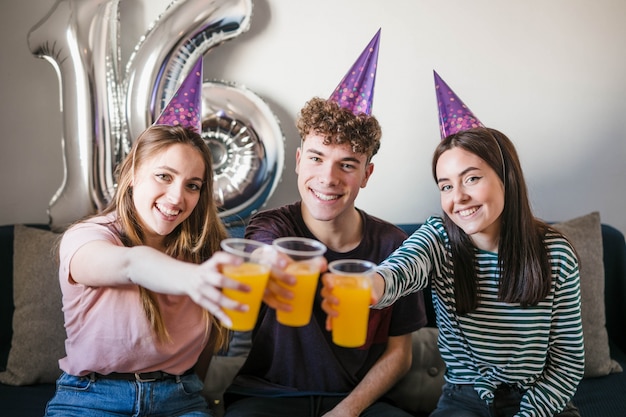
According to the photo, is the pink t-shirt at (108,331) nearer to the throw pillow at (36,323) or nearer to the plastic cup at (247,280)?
the throw pillow at (36,323)

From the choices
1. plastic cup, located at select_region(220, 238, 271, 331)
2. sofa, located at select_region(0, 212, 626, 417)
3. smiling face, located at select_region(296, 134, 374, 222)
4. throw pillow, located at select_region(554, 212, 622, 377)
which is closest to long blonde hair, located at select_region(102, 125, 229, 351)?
smiling face, located at select_region(296, 134, 374, 222)

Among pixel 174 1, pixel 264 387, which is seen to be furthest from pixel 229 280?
pixel 174 1

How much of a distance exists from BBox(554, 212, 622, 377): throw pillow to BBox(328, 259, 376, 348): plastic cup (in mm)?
1297

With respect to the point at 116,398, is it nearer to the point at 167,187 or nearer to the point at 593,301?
the point at 167,187

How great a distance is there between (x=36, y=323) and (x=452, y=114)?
1601 millimetres

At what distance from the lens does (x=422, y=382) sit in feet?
7.22

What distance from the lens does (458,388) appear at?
1.89m

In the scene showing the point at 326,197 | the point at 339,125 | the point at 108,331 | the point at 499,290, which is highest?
the point at 339,125

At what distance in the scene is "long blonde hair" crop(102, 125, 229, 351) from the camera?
175cm

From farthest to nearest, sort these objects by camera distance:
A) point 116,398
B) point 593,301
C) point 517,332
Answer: point 593,301 < point 517,332 < point 116,398

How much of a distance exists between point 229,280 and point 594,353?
174cm

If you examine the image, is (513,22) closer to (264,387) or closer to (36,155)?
(264,387)

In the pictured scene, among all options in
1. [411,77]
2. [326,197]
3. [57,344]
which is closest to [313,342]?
[326,197]

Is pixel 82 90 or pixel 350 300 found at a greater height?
pixel 82 90
